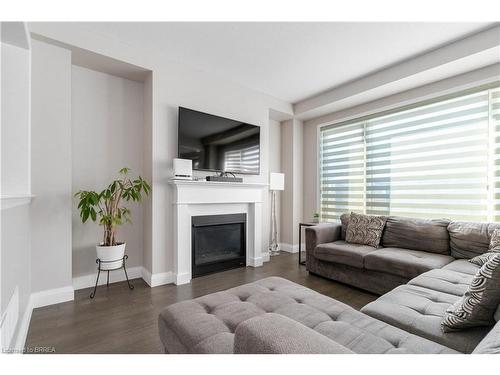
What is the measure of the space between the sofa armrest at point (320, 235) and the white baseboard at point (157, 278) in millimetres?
1755

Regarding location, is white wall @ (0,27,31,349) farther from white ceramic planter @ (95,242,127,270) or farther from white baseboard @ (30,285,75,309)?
white ceramic planter @ (95,242,127,270)

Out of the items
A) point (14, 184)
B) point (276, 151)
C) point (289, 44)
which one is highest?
point (289, 44)

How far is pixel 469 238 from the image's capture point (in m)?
2.34

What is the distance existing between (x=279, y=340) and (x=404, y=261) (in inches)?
85.1

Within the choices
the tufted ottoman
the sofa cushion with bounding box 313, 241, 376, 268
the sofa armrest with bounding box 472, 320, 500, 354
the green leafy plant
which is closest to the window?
the sofa cushion with bounding box 313, 241, 376, 268

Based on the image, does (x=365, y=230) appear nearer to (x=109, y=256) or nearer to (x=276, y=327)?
(x=276, y=327)

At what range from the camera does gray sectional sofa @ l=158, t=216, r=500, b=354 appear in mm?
729

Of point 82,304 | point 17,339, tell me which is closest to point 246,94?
point 82,304

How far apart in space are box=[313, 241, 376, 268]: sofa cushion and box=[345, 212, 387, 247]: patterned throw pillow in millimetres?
95

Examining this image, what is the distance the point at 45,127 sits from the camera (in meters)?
2.27

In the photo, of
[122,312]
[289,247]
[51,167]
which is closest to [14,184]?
[51,167]

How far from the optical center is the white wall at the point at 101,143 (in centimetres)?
263
